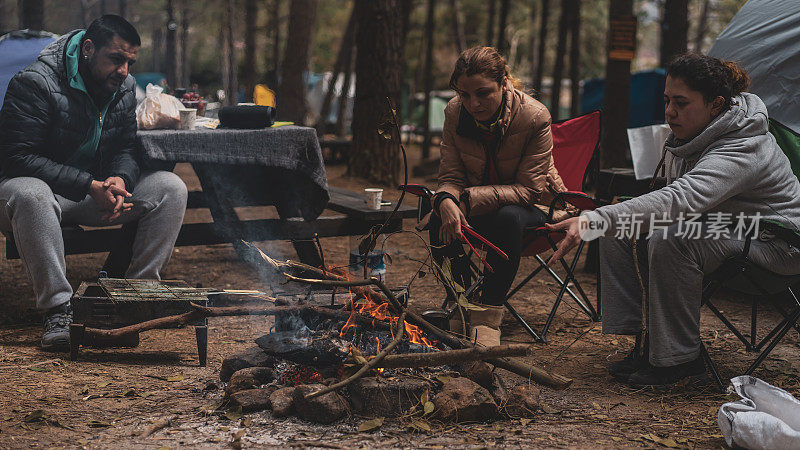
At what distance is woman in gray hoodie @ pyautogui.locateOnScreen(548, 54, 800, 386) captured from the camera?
122 inches

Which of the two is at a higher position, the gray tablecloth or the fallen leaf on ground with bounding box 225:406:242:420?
the gray tablecloth

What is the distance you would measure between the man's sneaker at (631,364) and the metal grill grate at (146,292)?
2.00 m

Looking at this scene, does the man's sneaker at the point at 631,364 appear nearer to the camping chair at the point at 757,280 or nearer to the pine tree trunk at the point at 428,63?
the camping chair at the point at 757,280

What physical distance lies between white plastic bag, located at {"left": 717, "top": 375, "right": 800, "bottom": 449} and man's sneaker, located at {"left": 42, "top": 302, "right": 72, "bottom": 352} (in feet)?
9.93

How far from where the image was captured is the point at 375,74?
29.6 ft

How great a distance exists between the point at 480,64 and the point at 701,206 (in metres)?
1.22

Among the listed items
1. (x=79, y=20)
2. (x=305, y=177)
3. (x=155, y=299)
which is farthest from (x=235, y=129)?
(x=79, y=20)

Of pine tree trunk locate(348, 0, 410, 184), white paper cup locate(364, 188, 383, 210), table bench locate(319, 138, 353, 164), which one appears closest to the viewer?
white paper cup locate(364, 188, 383, 210)

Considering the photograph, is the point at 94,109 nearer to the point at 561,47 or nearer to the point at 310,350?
the point at 310,350

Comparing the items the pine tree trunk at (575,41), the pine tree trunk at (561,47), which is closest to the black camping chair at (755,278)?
the pine tree trunk at (575,41)

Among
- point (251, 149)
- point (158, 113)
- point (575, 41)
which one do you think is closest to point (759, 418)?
point (251, 149)

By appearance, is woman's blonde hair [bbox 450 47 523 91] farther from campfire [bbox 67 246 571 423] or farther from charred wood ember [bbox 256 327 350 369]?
charred wood ember [bbox 256 327 350 369]

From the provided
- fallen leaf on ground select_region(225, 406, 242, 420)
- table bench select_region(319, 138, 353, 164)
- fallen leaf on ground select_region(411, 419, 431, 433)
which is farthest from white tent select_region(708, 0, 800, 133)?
table bench select_region(319, 138, 353, 164)

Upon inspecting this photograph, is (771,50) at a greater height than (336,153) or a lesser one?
greater
